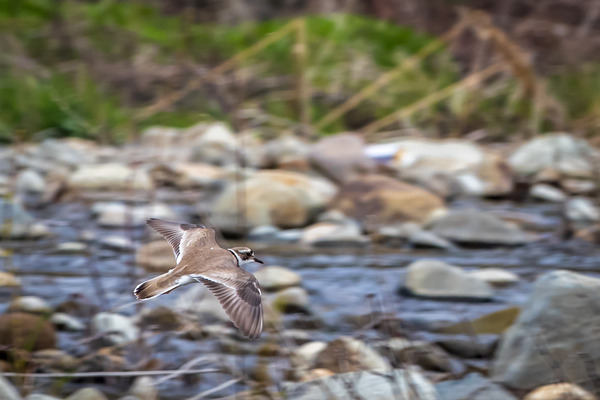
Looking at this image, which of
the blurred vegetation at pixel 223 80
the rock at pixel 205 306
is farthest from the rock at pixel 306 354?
the blurred vegetation at pixel 223 80

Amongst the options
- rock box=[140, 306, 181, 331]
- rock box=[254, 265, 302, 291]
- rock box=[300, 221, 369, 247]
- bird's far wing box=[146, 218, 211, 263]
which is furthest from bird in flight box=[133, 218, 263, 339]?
rock box=[300, 221, 369, 247]

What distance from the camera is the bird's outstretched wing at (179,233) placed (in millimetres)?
1951

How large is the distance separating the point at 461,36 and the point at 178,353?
22.1 feet

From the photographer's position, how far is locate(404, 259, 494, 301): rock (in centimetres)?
340

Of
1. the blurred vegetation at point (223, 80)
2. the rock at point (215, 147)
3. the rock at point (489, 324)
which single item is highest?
the blurred vegetation at point (223, 80)

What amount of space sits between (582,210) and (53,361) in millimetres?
3275

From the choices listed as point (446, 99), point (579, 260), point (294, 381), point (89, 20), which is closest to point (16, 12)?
point (89, 20)

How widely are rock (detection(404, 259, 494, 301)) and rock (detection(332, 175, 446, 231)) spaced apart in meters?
1.13

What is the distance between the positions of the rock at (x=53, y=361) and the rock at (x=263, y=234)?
184 cm

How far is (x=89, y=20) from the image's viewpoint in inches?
343

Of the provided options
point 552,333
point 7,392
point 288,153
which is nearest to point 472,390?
point 552,333

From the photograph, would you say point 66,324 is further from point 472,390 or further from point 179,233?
point 472,390

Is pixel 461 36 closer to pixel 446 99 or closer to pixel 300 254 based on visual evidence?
pixel 446 99

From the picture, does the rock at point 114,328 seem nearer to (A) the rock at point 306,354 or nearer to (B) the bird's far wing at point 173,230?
(A) the rock at point 306,354
